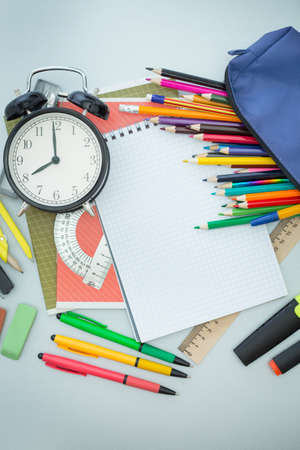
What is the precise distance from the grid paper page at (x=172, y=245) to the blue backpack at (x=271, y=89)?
0.12 metres

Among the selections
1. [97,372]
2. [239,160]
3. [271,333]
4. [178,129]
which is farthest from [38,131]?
[271,333]

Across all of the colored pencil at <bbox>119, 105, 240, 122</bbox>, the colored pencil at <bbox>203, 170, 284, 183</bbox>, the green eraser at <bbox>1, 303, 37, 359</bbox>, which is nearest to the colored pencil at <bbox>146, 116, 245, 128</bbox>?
the colored pencil at <bbox>119, 105, 240, 122</bbox>

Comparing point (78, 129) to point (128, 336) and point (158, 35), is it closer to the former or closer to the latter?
point (158, 35)

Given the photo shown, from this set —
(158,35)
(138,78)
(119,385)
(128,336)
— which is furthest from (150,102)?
(119,385)

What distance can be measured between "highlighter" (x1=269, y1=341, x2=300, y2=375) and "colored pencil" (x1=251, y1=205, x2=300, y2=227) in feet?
0.92

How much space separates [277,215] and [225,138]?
0.20 m

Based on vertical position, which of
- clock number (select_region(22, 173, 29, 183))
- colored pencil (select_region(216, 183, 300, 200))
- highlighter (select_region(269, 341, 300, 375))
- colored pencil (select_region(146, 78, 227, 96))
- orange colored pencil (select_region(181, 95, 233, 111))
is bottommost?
highlighter (select_region(269, 341, 300, 375))

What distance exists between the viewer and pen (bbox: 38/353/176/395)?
34.4 inches

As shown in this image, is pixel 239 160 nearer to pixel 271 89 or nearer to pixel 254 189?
pixel 254 189

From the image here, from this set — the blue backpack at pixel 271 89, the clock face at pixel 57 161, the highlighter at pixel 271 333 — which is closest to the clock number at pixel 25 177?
the clock face at pixel 57 161

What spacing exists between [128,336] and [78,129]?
0.46 meters

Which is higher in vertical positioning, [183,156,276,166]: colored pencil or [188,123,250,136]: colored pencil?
[188,123,250,136]: colored pencil

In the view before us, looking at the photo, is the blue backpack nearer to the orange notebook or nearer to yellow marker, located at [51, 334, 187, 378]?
the orange notebook

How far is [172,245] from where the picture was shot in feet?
2.93
